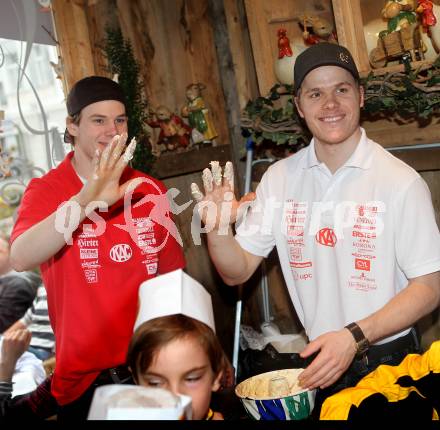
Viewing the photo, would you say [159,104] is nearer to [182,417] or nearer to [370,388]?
[370,388]

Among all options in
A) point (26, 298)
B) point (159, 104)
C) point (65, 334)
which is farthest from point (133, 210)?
point (159, 104)

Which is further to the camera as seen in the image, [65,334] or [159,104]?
[159,104]

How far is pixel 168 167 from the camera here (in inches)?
82.8

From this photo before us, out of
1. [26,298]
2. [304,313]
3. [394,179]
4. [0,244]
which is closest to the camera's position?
[394,179]

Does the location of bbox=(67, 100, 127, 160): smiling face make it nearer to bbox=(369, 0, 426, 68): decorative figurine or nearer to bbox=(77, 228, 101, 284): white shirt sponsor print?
bbox=(77, 228, 101, 284): white shirt sponsor print

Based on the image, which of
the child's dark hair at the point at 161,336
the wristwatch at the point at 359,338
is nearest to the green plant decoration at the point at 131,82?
the wristwatch at the point at 359,338

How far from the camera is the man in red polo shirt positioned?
0.97m

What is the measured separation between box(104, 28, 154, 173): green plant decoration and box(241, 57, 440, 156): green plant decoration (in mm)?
333

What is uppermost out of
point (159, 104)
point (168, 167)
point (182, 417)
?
point (159, 104)

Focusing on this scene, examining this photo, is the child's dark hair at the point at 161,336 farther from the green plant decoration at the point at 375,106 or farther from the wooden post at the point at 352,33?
the wooden post at the point at 352,33

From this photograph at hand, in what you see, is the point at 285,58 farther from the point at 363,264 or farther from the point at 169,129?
the point at 363,264

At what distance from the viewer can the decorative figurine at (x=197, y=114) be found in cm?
221

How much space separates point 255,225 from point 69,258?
1.36ft

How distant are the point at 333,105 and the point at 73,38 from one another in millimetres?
1065
